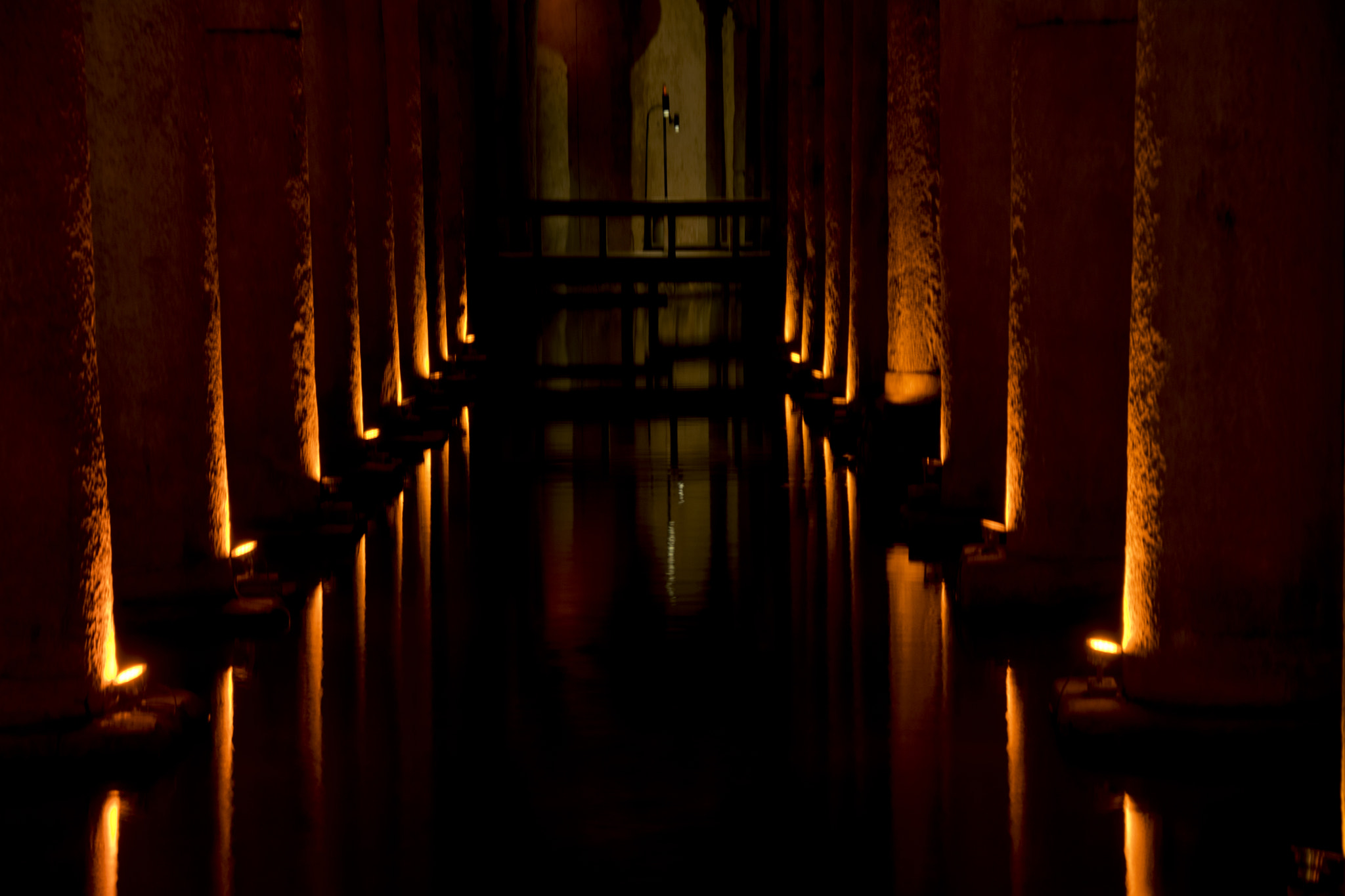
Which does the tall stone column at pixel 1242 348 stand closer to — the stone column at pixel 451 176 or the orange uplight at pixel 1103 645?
the orange uplight at pixel 1103 645

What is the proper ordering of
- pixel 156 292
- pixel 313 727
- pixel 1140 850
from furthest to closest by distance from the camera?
1. pixel 156 292
2. pixel 313 727
3. pixel 1140 850

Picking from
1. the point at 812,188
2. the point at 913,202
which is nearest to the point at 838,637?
the point at 913,202

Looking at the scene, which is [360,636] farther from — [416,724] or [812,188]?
[812,188]

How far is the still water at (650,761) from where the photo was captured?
422cm

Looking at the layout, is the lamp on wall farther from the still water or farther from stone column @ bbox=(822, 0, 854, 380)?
the still water

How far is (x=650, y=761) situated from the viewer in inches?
200

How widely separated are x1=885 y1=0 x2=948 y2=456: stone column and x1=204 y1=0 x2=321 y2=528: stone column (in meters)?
3.75

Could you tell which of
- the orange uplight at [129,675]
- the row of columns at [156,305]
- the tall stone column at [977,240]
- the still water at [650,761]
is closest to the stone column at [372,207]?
the row of columns at [156,305]

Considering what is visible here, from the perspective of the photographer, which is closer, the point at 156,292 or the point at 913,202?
the point at 156,292

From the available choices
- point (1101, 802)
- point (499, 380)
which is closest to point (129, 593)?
point (1101, 802)

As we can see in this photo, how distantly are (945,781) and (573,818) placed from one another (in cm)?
100

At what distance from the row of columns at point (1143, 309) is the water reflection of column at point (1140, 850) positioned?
538 mm

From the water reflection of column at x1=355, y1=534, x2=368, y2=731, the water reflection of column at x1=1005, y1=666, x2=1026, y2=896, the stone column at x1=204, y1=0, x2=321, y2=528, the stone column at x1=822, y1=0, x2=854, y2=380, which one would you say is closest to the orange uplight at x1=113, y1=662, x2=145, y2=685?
the water reflection of column at x1=355, y1=534, x2=368, y2=731

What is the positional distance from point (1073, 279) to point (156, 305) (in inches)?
127
